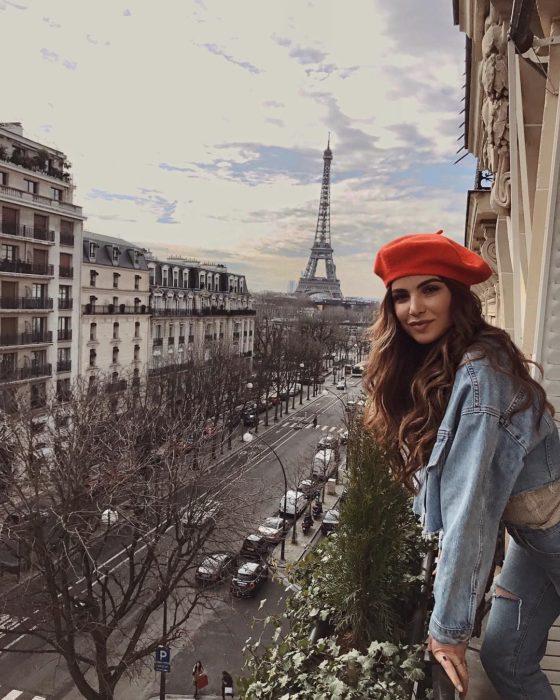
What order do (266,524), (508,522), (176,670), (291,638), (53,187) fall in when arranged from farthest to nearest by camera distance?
(53,187) < (266,524) < (176,670) < (291,638) < (508,522)

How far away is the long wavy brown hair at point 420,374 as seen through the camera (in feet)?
6.61

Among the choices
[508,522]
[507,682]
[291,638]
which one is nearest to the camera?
[508,522]

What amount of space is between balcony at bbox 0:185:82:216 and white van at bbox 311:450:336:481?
60.4 ft

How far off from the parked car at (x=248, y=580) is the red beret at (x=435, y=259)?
53.3ft

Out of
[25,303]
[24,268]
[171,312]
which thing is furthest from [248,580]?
[171,312]

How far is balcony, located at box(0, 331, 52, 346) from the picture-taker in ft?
85.2

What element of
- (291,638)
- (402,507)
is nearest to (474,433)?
(402,507)

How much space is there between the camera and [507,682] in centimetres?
238

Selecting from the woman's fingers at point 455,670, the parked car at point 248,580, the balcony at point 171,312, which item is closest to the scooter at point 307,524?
the parked car at point 248,580

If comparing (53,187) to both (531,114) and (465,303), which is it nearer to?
(531,114)

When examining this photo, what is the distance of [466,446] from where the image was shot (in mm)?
1868

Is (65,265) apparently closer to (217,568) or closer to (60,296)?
(60,296)

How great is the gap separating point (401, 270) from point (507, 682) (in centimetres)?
184

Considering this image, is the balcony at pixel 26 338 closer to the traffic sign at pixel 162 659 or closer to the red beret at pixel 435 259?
the traffic sign at pixel 162 659
